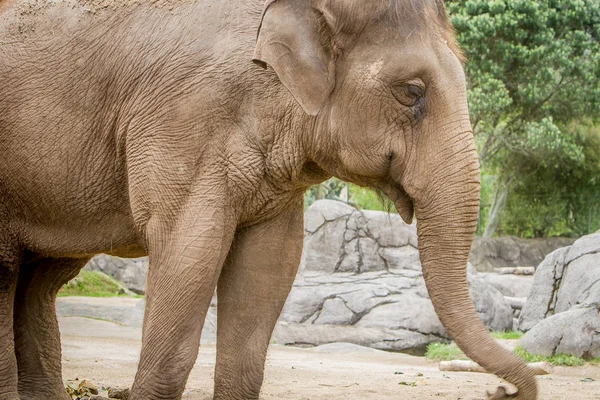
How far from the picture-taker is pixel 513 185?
33062 millimetres

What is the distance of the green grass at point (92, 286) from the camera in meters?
19.9

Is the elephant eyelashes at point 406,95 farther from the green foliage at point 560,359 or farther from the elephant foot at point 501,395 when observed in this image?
the green foliage at point 560,359

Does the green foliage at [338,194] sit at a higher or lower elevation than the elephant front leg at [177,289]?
higher

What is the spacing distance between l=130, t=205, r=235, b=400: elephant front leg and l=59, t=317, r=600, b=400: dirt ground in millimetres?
2194

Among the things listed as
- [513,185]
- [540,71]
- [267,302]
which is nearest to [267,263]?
[267,302]

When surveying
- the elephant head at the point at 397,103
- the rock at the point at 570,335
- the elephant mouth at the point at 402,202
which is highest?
the elephant head at the point at 397,103

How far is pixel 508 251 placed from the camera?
29.9 meters

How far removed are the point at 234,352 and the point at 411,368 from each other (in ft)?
17.9

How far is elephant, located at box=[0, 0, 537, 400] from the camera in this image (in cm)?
416

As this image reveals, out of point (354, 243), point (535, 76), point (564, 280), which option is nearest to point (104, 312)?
point (354, 243)

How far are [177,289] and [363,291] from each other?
418 inches

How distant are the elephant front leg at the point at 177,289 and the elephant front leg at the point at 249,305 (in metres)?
0.52

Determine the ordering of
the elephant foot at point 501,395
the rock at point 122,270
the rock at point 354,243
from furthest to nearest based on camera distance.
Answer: the rock at point 122,270, the rock at point 354,243, the elephant foot at point 501,395

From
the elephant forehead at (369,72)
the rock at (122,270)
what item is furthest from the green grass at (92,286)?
the elephant forehead at (369,72)
